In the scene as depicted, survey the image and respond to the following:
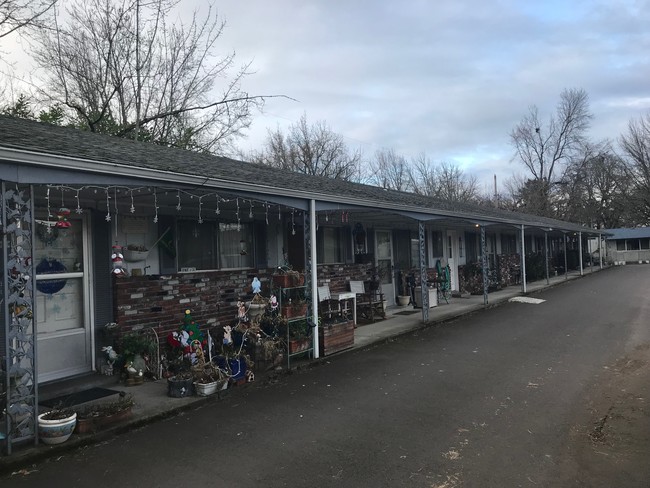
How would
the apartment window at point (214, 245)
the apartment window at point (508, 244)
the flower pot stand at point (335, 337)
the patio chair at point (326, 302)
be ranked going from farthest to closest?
the apartment window at point (508, 244)
the patio chair at point (326, 302)
the flower pot stand at point (335, 337)
the apartment window at point (214, 245)

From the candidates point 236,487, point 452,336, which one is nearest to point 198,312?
point 236,487

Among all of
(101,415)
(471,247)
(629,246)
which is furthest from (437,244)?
(629,246)

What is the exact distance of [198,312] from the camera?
25.5ft

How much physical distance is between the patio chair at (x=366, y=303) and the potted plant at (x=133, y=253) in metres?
5.84

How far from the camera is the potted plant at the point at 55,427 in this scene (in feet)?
14.3

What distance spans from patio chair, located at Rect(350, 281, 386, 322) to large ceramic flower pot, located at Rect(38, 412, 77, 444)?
7903 millimetres

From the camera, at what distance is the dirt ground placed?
12.2 feet

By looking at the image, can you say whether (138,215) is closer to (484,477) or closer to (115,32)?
(484,477)

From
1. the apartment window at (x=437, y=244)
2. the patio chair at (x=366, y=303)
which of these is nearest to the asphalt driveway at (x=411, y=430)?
the patio chair at (x=366, y=303)

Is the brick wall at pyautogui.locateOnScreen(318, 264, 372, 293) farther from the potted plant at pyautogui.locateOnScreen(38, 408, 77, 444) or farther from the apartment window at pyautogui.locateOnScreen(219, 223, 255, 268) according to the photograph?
the potted plant at pyautogui.locateOnScreen(38, 408, 77, 444)

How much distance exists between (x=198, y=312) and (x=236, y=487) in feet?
14.5

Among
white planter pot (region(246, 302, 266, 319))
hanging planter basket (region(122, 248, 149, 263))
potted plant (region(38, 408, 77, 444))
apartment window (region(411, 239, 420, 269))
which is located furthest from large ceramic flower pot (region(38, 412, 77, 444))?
apartment window (region(411, 239, 420, 269))

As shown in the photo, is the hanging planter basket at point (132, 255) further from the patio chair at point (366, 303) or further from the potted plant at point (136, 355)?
the patio chair at point (366, 303)

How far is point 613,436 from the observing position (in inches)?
178
